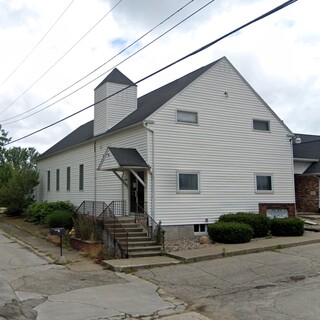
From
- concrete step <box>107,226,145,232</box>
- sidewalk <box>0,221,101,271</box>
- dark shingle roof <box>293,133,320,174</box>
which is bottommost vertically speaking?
sidewalk <box>0,221,101,271</box>

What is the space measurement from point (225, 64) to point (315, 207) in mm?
11160

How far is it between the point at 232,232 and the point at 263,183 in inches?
192

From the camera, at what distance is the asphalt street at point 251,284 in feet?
24.4

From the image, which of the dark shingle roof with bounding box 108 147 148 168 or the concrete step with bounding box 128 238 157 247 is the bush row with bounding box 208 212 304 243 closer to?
the concrete step with bounding box 128 238 157 247

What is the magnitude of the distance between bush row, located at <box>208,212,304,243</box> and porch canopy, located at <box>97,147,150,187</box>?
11.4 feet

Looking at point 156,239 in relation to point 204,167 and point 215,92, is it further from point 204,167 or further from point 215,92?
point 215,92

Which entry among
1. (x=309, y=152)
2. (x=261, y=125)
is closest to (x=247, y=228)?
(x=261, y=125)

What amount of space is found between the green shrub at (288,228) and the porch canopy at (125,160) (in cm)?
596

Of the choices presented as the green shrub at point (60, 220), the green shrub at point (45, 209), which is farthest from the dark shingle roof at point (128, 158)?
the green shrub at point (45, 209)

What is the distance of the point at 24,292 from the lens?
901 centimetres

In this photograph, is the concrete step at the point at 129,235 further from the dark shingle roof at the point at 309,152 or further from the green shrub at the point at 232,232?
the dark shingle roof at the point at 309,152

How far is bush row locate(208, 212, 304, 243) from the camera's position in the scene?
49.5ft

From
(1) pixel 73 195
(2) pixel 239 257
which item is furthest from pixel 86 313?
(1) pixel 73 195

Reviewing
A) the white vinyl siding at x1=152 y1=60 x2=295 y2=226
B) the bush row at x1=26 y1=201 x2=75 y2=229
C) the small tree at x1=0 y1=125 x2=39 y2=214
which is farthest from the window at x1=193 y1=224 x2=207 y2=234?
the small tree at x1=0 y1=125 x2=39 y2=214
